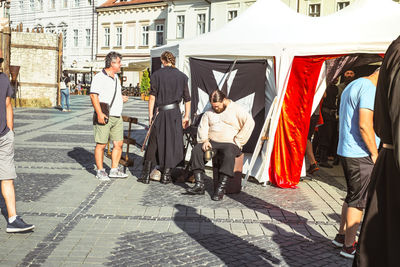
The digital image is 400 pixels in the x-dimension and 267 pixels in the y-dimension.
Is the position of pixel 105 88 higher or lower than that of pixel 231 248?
higher

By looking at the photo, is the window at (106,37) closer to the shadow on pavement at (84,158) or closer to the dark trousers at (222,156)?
the shadow on pavement at (84,158)

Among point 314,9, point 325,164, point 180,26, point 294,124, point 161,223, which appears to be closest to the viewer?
point 161,223

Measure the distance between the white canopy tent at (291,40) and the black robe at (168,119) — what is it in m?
1.32

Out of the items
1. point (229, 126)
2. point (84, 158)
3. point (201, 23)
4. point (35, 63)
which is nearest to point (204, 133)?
point (229, 126)

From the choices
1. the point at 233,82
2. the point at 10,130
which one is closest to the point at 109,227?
the point at 10,130

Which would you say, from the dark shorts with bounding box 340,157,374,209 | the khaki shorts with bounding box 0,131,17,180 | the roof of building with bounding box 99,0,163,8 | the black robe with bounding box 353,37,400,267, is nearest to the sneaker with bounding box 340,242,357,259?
the dark shorts with bounding box 340,157,374,209

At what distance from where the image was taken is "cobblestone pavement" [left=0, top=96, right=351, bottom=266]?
4.41 meters

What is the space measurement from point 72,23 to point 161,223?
49.2 metres

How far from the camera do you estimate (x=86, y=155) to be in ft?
32.4

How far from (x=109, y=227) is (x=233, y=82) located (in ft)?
13.9

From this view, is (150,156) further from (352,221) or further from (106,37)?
(106,37)

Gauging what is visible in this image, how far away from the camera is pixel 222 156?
6.94m

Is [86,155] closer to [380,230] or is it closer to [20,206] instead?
[20,206]

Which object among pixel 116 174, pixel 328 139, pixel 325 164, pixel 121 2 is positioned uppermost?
pixel 121 2
